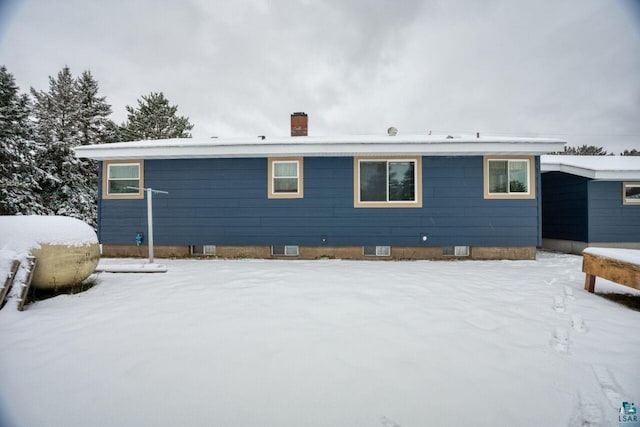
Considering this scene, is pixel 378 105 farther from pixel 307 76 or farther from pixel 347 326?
pixel 347 326

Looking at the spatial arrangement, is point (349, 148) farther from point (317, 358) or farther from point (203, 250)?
point (317, 358)

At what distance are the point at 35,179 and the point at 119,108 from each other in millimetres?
12747

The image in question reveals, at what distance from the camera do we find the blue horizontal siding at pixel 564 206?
887 cm

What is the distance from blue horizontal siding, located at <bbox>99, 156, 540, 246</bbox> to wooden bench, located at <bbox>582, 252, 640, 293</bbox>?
118 inches

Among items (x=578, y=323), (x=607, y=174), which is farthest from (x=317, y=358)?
(x=607, y=174)

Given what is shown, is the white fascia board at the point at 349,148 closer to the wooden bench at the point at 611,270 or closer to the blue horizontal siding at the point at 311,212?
the blue horizontal siding at the point at 311,212

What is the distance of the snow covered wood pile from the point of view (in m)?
3.64

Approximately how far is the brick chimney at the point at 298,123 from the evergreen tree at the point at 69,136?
58.8 feet

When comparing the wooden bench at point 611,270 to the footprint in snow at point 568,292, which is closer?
the wooden bench at point 611,270

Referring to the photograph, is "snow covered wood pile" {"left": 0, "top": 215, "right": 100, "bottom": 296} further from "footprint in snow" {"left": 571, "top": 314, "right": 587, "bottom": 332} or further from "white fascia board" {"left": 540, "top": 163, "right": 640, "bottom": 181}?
"white fascia board" {"left": 540, "top": 163, "right": 640, "bottom": 181}

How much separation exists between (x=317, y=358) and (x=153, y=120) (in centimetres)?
3020

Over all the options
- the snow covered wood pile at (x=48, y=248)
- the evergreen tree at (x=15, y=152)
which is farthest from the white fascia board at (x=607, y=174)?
the evergreen tree at (x=15, y=152)

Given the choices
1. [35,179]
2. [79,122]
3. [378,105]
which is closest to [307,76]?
[378,105]

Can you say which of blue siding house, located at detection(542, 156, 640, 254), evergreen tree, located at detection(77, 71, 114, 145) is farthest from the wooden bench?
evergreen tree, located at detection(77, 71, 114, 145)
